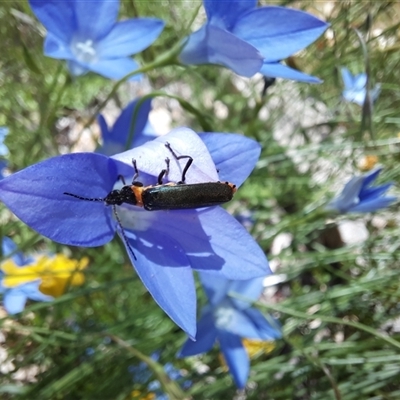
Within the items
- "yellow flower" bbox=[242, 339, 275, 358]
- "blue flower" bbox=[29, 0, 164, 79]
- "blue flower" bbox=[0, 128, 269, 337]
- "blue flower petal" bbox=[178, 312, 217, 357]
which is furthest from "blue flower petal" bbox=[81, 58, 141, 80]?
"yellow flower" bbox=[242, 339, 275, 358]

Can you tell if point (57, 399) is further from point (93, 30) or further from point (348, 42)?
point (348, 42)

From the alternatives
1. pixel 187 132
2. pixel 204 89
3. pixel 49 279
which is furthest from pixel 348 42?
pixel 204 89

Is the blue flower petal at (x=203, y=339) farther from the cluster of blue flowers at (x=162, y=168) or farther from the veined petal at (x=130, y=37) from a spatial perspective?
the veined petal at (x=130, y=37)

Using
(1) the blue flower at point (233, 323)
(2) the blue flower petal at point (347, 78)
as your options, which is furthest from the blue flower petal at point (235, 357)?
(2) the blue flower petal at point (347, 78)

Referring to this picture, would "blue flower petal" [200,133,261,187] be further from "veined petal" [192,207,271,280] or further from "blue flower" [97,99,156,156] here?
"blue flower" [97,99,156,156]

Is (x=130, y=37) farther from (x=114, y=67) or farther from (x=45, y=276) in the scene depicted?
(x=45, y=276)

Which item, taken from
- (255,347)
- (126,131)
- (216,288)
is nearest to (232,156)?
(126,131)
